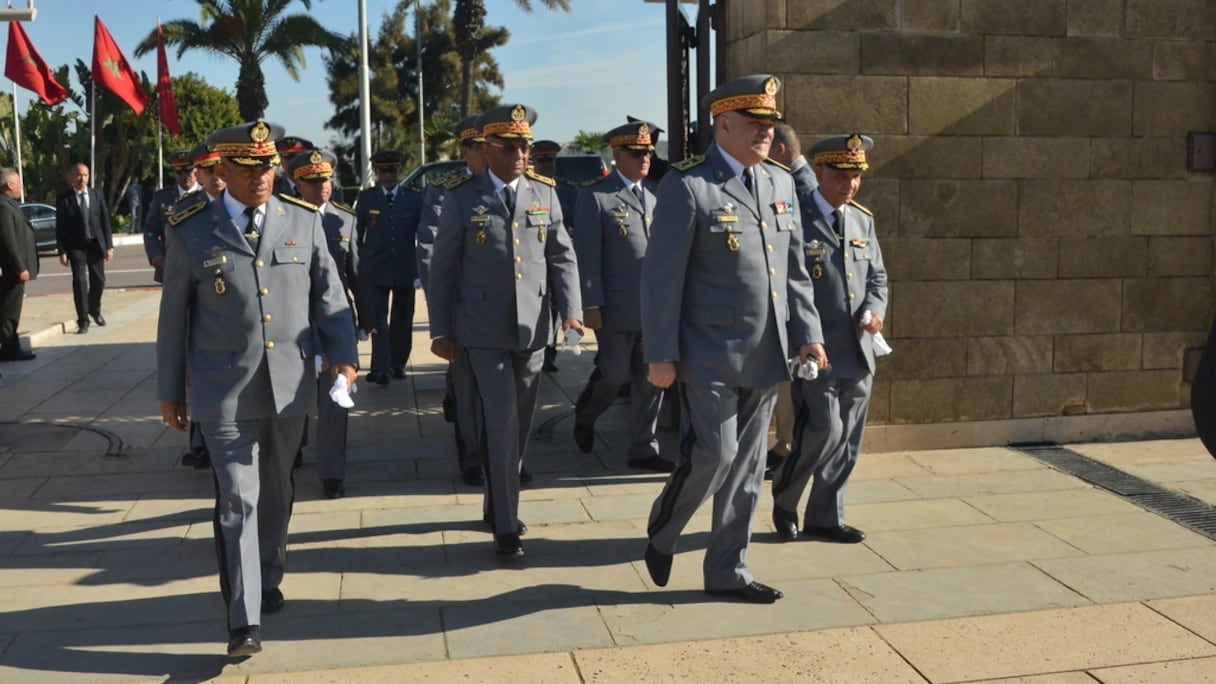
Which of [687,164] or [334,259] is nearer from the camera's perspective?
[687,164]

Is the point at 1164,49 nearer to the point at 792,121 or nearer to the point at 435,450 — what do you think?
the point at 792,121

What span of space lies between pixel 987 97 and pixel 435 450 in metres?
4.14

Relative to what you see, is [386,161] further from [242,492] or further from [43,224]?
[43,224]

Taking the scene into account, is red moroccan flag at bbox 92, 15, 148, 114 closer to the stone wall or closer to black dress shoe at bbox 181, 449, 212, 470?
black dress shoe at bbox 181, 449, 212, 470

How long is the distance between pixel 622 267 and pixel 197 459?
9.37 feet

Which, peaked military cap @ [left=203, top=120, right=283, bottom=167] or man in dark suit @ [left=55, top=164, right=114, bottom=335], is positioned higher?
peaked military cap @ [left=203, top=120, right=283, bottom=167]

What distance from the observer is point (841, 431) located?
572 centimetres

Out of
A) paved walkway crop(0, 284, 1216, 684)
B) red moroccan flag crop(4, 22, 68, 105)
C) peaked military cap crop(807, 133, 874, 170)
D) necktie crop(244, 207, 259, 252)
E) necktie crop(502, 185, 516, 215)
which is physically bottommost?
paved walkway crop(0, 284, 1216, 684)

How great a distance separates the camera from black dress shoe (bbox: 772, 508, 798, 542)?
582cm

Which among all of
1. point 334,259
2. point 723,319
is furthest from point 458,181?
point 723,319

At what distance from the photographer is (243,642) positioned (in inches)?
170

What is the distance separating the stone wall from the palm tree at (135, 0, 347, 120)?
25.7 metres

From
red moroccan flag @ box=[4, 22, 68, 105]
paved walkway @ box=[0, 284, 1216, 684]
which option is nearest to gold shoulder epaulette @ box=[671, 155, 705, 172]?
paved walkway @ box=[0, 284, 1216, 684]

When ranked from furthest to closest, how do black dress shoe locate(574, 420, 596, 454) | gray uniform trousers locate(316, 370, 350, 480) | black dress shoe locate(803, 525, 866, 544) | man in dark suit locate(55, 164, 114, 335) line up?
man in dark suit locate(55, 164, 114, 335) < black dress shoe locate(574, 420, 596, 454) < gray uniform trousers locate(316, 370, 350, 480) < black dress shoe locate(803, 525, 866, 544)
